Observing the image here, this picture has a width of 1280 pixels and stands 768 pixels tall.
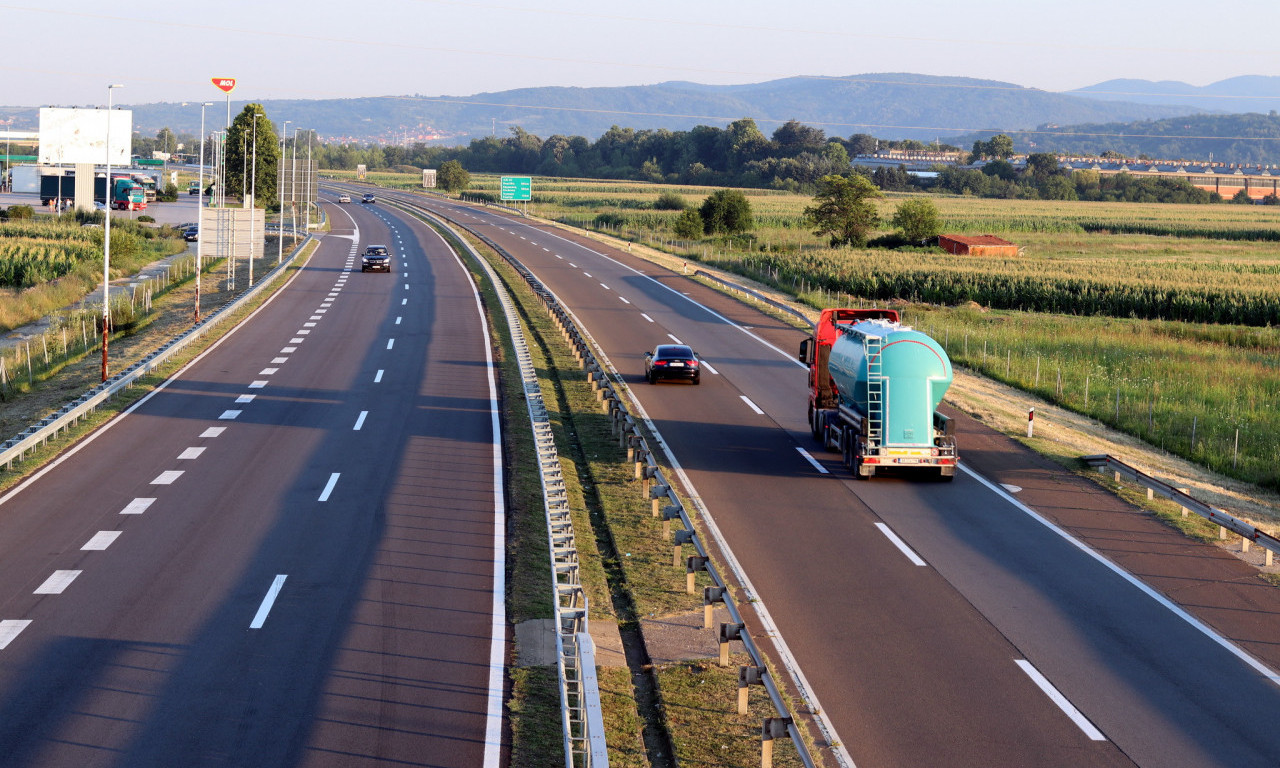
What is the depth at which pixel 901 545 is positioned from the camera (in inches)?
755

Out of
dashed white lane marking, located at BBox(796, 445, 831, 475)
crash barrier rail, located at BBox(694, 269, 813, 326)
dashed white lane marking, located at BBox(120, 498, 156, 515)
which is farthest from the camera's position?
crash barrier rail, located at BBox(694, 269, 813, 326)

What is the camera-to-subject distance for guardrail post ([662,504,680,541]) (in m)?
18.0

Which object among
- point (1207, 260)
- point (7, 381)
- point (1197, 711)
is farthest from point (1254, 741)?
point (1207, 260)

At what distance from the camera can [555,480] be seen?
20.1 metres

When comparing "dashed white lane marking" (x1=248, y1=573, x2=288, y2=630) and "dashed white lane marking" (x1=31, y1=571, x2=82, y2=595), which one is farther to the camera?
"dashed white lane marking" (x1=31, y1=571, x2=82, y2=595)

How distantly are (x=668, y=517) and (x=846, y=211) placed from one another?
2939 inches

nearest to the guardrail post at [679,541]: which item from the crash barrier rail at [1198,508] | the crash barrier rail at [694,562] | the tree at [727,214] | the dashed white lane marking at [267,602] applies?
the crash barrier rail at [694,562]

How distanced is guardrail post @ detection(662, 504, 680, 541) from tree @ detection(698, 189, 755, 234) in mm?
78002

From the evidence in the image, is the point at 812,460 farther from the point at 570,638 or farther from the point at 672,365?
the point at 570,638

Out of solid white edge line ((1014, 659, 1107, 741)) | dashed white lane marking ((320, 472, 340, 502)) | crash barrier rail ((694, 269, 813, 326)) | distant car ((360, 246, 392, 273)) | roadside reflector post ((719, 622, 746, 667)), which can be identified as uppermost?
distant car ((360, 246, 392, 273))

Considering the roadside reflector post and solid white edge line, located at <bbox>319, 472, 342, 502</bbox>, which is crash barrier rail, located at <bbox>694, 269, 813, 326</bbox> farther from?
the roadside reflector post

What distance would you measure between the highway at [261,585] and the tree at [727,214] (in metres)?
67.1

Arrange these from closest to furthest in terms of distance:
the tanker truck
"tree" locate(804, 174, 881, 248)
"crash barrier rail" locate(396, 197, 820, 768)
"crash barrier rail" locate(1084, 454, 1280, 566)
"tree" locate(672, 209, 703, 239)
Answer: "crash barrier rail" locate(396, 197, 820, 768) → "crash barrier rail" locate(1084, 454, 1280, 566) → the tanker truck → "tree" locate(804, 174, 881, 248) → "tree" locate(672, 209, 703, 239)

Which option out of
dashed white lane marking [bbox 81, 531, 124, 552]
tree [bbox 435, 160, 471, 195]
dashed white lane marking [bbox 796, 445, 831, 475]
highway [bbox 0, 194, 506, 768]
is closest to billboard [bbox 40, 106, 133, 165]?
highway [bbox 0, 194, 506, 768]
